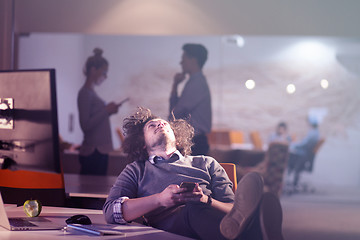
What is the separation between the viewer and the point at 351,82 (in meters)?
4.52

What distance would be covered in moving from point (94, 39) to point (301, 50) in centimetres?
195

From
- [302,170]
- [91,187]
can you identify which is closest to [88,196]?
[91,187]

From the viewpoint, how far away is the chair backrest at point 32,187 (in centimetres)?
212

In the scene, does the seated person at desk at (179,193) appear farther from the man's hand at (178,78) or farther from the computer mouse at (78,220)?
the man's hand at (178,78)

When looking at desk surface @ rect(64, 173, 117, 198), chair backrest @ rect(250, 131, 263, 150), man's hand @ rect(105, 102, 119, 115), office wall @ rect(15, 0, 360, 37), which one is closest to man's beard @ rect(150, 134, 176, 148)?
desk surface @ rect(64, 173, 117, 198)

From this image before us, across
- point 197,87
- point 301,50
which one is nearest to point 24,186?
point 197,87

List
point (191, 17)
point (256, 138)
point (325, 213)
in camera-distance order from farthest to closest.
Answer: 1. point (256, 138)
2. point (325, 213)
3. point (191, 17)

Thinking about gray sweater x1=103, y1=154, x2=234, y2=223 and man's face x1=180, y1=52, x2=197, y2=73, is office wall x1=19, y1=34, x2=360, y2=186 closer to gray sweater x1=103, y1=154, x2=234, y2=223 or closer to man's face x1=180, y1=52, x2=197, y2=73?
man's face x1=180, y1=52, x2=197, y2=73

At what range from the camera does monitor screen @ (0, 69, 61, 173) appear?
5.07 ft

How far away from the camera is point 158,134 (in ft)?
6.47

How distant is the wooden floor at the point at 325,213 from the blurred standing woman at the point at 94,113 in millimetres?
1756

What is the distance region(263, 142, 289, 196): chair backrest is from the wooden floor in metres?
0.18

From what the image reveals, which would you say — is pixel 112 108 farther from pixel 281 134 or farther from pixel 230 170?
pixel 230 170

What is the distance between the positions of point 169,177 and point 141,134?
0.26m
